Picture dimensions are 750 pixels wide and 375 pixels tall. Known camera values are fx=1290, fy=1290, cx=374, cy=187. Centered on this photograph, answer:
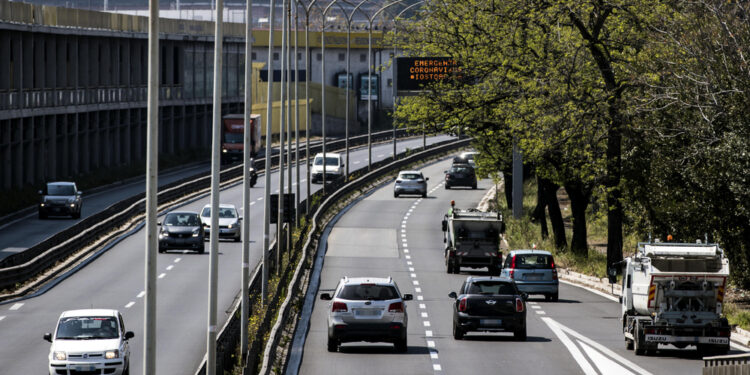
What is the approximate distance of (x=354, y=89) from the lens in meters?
138

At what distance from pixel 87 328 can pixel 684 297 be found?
1204 centimetres

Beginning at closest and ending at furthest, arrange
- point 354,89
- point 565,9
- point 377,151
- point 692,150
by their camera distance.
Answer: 1. point 692,150
2. point 565,9
3. point 377,151
4. point 354,89

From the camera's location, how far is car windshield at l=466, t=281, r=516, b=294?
29422mm

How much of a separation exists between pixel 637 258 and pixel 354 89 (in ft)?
366

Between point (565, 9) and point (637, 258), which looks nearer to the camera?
point (637, 258)

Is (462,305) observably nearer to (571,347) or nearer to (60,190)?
(571,347)

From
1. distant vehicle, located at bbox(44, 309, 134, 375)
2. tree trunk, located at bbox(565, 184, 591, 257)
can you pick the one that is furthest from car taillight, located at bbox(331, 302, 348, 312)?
tree trunk, located at bbox(565, 184, 591, 257)

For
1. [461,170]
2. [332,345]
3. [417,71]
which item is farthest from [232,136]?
[332,345]

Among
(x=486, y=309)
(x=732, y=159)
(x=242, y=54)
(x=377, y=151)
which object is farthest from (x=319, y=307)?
(x=242, y=54)

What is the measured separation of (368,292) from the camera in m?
27.5

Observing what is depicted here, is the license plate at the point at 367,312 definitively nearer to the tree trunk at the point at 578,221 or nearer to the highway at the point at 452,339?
the highway at the point at 452,339

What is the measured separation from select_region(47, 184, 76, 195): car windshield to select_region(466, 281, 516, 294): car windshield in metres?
37.3

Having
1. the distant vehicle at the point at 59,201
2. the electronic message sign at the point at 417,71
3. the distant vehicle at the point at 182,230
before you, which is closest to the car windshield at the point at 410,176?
the electronic message sign at the point at 417,71

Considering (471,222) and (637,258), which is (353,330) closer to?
(637,258)
